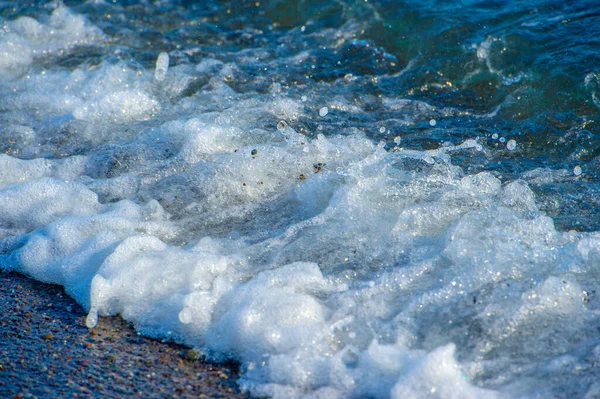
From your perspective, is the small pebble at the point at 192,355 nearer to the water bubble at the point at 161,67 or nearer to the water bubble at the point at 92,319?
the water bubble at the point at 92,319

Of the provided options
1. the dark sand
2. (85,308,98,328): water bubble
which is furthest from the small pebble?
(85,308,98,328): water bubble

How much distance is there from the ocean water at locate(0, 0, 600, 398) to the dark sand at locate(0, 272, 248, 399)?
0.09 metres

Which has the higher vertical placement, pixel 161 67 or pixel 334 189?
pixel 334 189

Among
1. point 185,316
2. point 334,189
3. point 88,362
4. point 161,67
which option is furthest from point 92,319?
point 161,67

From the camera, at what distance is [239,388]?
7.64 ft

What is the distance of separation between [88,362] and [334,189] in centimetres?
162

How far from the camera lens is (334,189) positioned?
11.5 feet

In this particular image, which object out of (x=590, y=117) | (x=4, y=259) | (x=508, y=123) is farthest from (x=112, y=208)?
(x=590, y=117)

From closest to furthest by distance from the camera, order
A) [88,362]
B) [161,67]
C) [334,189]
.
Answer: [88,362]
[334,189]
[161,67]

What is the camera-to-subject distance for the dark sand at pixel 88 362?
231cm

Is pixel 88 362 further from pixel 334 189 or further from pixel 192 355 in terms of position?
pixel 334 189

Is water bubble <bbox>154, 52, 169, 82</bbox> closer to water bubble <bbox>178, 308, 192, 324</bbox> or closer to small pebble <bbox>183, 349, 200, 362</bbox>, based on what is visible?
water bubble <bbox>178, 308, 192, 324</bbox>

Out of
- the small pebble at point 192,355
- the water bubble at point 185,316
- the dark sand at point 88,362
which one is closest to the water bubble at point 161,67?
the dark sand at point 88,362

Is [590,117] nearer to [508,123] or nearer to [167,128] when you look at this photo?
[508,123]
